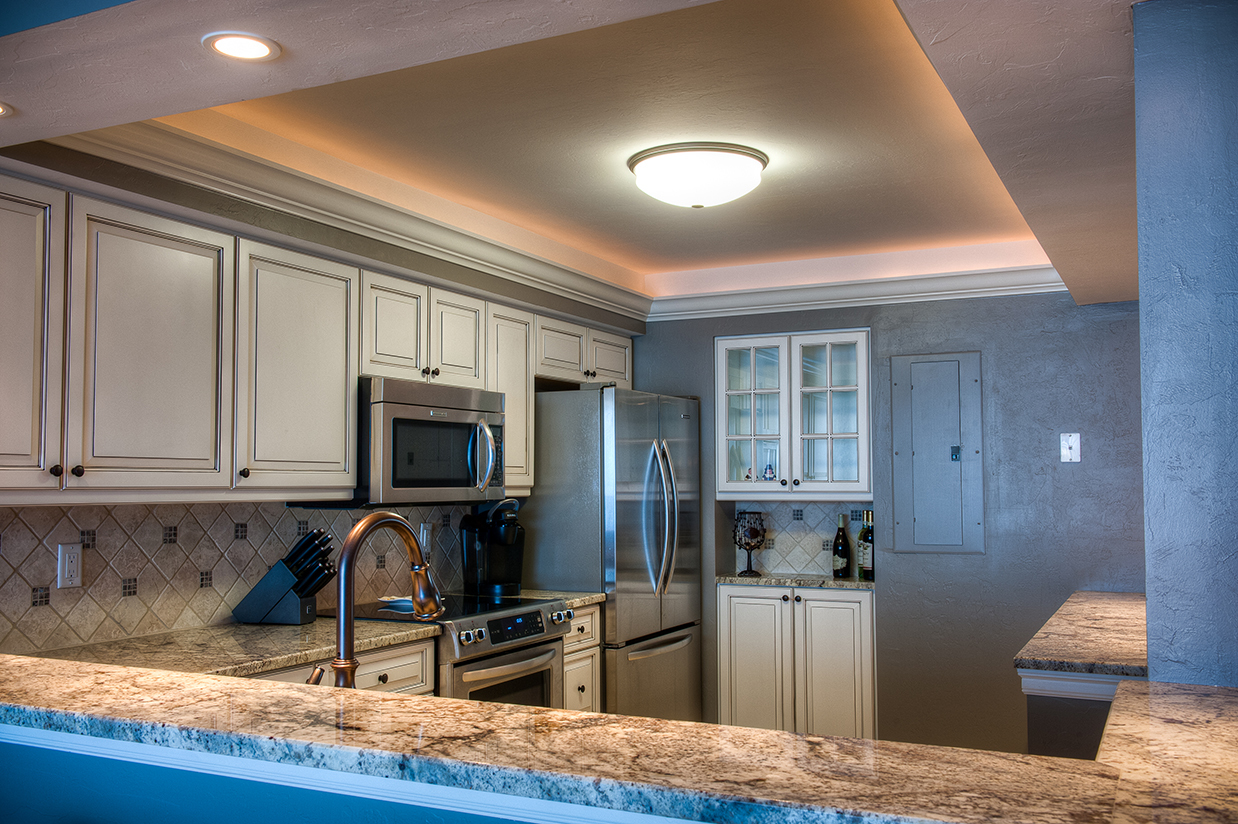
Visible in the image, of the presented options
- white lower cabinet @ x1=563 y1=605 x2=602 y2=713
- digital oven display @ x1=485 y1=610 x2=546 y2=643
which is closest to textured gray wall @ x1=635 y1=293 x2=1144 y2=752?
white lower cabinet @ x1=563 y1=605 x2=602 y2=713

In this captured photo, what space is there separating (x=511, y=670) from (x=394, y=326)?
128 cm

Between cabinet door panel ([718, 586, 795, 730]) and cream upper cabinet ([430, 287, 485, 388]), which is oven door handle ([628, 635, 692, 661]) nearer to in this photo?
cabinet door panel ([718, 586, 795, 730])

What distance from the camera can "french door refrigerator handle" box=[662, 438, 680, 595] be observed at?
437 cm

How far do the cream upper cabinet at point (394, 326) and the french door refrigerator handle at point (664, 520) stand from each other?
1.32 m

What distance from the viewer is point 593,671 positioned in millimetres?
3893

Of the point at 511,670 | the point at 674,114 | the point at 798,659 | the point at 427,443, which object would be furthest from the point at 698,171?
the point at 798,659

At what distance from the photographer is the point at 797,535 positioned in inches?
191

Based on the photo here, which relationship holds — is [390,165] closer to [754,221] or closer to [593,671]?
[754,221]

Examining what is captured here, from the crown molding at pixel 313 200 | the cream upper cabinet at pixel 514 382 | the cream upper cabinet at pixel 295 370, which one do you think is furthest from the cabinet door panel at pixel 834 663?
the cream upper cabinet at pixel 295 370

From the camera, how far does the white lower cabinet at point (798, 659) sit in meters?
4.38

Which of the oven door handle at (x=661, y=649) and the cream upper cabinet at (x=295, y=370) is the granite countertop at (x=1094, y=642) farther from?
the cream upper cabinet at (x=295, y=370)

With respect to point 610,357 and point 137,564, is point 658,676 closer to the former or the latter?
point 610,357

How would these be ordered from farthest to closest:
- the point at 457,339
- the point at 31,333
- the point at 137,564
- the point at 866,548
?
the point at 866,548, the point at 457,339, the point at 137,564, the point at 31,333

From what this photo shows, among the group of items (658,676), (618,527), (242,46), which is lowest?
(658,676)
